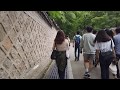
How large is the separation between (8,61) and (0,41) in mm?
712

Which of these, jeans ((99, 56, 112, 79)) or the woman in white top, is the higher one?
the woman in white top

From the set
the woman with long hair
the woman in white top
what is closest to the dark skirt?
the woman with long hair

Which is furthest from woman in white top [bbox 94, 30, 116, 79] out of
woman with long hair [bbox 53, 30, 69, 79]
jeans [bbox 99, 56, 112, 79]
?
woman with long hair [bbox 53, 30, 69, 79]

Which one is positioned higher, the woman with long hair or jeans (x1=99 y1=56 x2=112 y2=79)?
the woman with long hair

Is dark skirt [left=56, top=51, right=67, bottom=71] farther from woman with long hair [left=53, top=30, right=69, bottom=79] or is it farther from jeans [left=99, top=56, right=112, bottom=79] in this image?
jeans [left=99, top=56, right=112, bottom=79]

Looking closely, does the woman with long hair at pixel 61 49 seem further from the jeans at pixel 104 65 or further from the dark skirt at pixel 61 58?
the jeans at pixel 104 65

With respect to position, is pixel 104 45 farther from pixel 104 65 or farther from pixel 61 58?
pixel 61 58

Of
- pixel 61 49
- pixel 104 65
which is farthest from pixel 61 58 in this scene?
pixel 104 65

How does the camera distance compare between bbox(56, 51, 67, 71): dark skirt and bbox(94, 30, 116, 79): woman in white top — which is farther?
bbox(56, 51, 67, 71): dark skirt

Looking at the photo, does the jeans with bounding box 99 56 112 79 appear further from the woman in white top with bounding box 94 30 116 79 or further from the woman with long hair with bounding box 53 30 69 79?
the woman with long hair with bounding box 53 30 69 79
